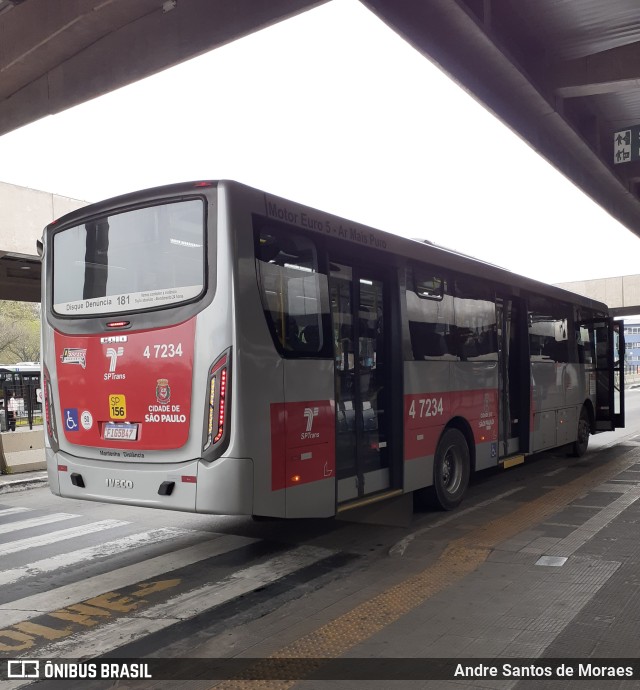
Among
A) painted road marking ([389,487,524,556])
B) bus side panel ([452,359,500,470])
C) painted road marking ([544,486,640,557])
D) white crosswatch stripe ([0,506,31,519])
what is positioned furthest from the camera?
white crosswatch stripe ([0,506,31,519])

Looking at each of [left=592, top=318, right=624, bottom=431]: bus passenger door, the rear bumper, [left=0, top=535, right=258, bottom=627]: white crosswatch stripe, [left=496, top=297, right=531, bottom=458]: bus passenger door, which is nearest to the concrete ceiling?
[left=496, top=297, right=531, bottom=458]: bus passenger door

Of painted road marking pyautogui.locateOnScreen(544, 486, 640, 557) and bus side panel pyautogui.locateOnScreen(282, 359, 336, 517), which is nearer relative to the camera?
bus side panel pyautogui.locateOnScreen(282, 359, 336, 517)

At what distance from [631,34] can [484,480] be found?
288 inches

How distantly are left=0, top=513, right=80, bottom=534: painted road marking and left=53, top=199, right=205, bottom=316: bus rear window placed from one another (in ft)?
10.7

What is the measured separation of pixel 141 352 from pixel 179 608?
216cm

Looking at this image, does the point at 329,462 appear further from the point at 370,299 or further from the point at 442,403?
the point at 442,403

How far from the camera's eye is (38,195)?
13.8 metres

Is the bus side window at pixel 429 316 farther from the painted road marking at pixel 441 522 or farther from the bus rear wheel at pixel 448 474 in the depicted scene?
the painted road marking at pixel 441 522

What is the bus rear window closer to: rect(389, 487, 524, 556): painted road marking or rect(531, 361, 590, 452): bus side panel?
rect(389, 487, 524, 556): painted road marking

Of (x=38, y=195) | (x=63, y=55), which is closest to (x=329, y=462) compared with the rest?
(x=63, y=55)

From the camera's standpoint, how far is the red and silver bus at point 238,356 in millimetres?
5430

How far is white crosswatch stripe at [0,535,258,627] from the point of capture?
5.23 metres

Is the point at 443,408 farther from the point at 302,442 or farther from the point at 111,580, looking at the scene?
the point at 111,580

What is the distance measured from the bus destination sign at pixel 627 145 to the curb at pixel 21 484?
486 inches
